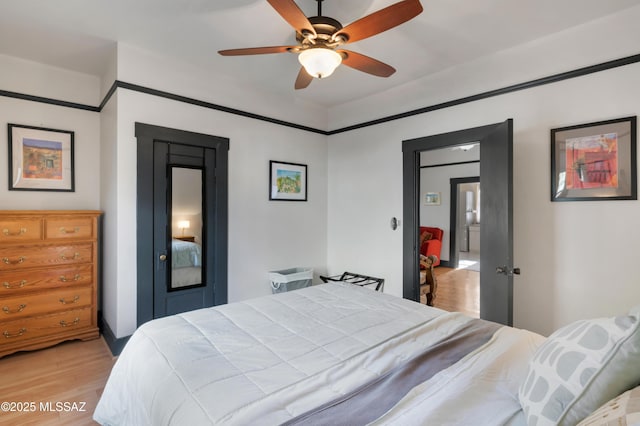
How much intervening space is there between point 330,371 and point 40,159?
3582 mm

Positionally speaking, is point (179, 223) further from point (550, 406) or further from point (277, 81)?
point (550, 406)

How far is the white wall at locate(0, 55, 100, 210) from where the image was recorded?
2893 millimetres

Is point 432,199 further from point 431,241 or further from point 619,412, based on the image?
point 619,412

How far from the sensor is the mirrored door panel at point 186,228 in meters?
3.05

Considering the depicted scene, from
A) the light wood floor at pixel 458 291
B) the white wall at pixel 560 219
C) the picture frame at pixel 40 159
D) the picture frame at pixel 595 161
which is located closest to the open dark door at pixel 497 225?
the white wall at pixel 560 219

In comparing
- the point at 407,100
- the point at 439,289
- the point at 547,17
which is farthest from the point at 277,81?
the point at 439,289

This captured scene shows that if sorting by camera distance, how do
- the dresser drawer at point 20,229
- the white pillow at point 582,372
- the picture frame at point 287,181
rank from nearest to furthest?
the white pillow at point 582,372 < the dresser drawer at point 20,229 < the picture frame at point 287,181

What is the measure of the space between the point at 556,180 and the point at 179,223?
134 inches

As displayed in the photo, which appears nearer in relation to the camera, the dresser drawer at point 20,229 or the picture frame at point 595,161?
the picture frame at point 595,161

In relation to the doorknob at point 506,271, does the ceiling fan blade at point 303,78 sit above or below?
above

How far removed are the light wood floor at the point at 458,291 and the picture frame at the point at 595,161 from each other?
6.13 ft

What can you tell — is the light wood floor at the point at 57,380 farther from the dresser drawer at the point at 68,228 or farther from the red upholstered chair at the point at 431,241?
the red upholstered chair at the point at 431,241

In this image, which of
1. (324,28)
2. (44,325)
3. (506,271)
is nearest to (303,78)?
(324,28)

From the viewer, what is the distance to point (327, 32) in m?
1.93
